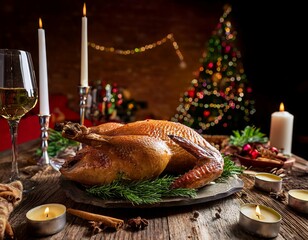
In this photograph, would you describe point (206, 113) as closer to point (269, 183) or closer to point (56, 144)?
point (56, 144)

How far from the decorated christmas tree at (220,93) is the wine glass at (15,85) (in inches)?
97.5

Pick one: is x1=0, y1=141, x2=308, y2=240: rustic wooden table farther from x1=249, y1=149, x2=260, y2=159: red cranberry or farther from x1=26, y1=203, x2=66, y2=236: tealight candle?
x1=249, y1=149, x2=260, y2=159: red cranberry

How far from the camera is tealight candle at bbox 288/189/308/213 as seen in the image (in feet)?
2.06

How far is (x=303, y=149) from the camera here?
9.91 feet

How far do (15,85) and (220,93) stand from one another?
2666mm

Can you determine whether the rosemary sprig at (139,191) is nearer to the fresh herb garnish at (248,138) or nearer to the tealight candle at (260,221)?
the tealight candle at (260,221)

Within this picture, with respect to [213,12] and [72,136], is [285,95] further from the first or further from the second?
[72,136]

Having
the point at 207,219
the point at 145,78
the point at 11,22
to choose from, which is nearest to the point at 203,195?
the point at 207,219

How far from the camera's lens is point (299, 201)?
2.07 feet

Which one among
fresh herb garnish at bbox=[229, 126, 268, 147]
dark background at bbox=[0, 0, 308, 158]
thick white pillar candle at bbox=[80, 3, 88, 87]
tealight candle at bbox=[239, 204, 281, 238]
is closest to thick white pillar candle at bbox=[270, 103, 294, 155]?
fresh herb garnish at bbox=[229, 126, 268, 147]

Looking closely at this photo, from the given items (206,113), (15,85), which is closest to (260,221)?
(15,85)

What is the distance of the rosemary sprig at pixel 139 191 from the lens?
597mm

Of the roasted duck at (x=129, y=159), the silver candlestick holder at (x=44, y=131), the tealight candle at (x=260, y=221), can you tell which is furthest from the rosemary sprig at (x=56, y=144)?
the tealight candle at (x=260, y=221)

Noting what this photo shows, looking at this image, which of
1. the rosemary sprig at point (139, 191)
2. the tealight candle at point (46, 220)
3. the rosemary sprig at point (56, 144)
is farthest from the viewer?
the rosemary sprig at point (56, 144)
